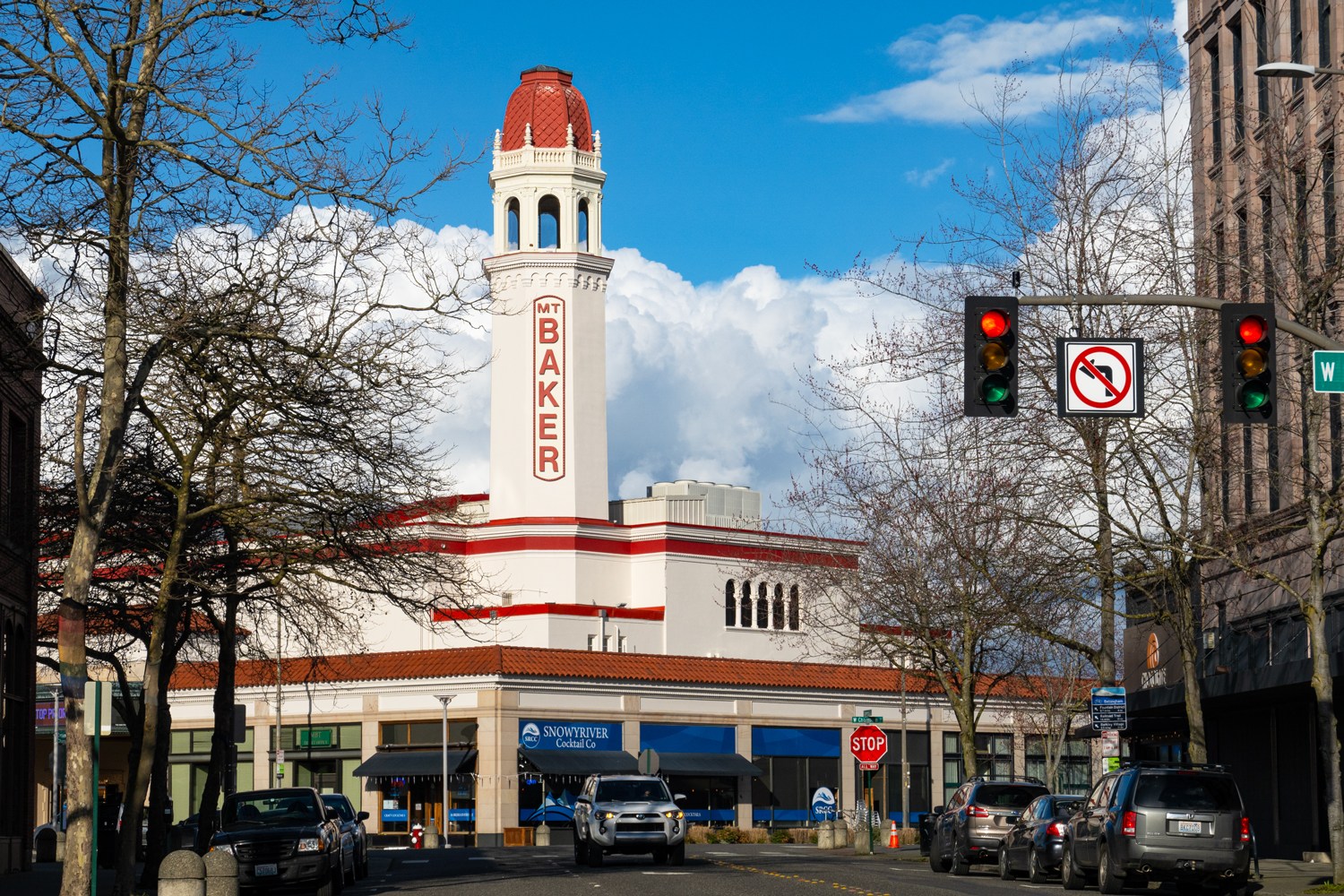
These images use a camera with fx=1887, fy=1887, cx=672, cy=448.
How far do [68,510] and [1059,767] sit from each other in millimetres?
60777

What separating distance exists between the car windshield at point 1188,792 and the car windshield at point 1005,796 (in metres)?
9.63

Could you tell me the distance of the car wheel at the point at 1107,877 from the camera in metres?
25.0

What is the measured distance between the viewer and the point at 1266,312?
18.7 m

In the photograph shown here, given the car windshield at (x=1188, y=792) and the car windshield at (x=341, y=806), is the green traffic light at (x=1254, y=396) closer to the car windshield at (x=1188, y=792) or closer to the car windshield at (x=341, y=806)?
the car windshield at (x=1188, y=792)

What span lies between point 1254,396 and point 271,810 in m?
16.3

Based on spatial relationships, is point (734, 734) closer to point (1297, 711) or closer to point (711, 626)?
point (711, 626)

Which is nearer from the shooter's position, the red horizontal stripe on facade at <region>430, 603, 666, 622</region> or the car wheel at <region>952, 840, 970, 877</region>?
the car wheel at <region>952, 840, 970, 877</region>

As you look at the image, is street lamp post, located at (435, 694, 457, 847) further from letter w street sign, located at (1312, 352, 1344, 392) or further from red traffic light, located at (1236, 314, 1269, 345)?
red traffic light, located at (1236, 314, 1269, 345)

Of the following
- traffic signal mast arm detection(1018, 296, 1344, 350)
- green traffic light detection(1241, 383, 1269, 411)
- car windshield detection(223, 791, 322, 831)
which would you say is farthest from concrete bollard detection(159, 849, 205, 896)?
green traffic light detection(1241, 383, 1269, 411)

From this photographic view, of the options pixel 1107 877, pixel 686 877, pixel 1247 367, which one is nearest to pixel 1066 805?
pixel 1107 877

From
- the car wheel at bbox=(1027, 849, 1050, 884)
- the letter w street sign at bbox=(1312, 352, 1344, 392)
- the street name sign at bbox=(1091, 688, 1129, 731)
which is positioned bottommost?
the car wheel at bbox=(1027, 849, 1050, 884)

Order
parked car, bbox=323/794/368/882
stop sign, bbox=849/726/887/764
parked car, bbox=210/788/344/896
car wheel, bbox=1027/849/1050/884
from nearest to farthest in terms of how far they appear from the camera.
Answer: parked car, bbox=210/788/344/896
car wheel, bbox=1027/849/1050/884
parked car, bbox=323/794/368/882
stop sign, bbox=849/726/887/764

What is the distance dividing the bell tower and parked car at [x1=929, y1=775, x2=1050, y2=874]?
4412 centimetres

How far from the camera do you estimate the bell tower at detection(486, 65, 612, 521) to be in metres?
77.2
